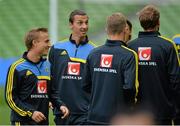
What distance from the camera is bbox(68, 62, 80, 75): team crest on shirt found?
6.98m

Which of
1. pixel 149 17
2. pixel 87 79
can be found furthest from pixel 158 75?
pixel 87 79

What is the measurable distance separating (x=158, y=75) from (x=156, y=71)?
43 mm

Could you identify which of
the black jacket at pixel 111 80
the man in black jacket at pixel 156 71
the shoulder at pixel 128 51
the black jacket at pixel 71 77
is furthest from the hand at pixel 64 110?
the shoulder at pixel 128 51

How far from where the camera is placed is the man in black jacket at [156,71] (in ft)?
20.0

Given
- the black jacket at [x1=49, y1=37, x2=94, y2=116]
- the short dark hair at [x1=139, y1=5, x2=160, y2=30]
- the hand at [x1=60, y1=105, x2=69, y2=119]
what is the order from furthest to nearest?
the black jacket at [x1=49, y1=37, x2=94, y2=116]
the hand at [x1=60, y1=105, x2=69, y2=119]
the short dark hair at [x1=139, y1=5, x2=160, y2=30]

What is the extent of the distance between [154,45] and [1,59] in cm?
794

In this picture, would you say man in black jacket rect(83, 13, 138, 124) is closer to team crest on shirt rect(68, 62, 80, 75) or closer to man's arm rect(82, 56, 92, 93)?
man's arm rect(82, 56, 92, 93)

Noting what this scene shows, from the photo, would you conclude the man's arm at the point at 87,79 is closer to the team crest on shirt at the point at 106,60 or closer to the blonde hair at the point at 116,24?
the team crest on shirt at the point at 106,60

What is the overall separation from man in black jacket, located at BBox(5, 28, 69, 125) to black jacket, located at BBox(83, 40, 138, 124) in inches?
26.5

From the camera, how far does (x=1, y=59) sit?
13.7 m

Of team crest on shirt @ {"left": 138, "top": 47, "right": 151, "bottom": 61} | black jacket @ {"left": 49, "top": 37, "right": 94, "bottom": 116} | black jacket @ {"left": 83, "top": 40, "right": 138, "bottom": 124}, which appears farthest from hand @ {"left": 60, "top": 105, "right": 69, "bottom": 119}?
team crest on shirt @ {"left": 138, "top": 47, "right": 151, "bottom": 61}

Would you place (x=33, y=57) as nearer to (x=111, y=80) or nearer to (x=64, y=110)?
(x=64, y=110)

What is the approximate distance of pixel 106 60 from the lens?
5867mm

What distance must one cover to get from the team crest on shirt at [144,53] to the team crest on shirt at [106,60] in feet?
1.50
